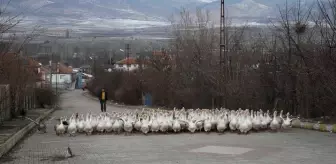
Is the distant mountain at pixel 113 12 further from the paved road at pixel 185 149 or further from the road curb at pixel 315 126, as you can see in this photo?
the paved road at pixel 185 149

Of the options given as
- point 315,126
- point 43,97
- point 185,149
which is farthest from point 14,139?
point 43,97

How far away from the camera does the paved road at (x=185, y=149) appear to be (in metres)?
15.4

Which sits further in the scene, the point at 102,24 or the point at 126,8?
the point at 126,8

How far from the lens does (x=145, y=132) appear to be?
73.5 ft

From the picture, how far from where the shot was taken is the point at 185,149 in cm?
1761

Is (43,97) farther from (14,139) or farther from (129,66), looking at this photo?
(129,66)

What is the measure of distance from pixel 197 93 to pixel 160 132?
17137mm

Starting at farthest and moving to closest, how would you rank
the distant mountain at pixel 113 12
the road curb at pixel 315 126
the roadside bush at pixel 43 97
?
1. the distant mountain at pixel 113 12
2. the roadside bush at pixel 43 97
3. the road curb at pixel 315 126

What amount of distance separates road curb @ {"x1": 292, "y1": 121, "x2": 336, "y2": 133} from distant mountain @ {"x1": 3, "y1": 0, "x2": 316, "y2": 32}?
69.9 metres

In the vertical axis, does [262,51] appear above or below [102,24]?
below

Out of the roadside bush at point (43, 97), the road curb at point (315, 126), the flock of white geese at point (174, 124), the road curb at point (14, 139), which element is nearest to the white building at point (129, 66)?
the roadside bush at point (43, 97)

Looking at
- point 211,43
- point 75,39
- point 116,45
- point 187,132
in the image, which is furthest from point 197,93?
point 116,45

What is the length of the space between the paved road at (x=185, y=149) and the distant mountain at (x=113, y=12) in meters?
73.5

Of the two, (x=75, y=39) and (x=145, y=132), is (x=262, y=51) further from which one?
(x=75, y=39)
